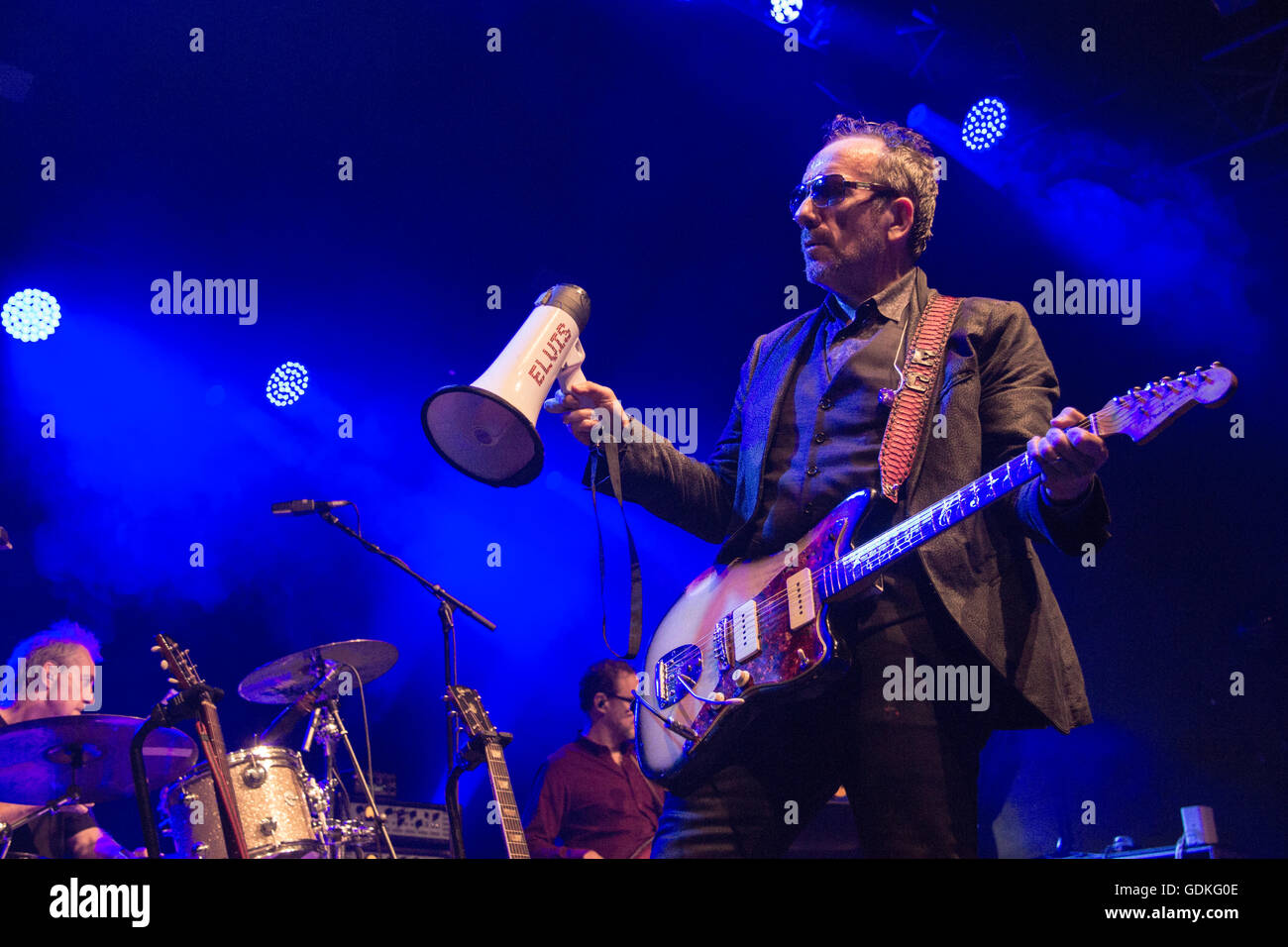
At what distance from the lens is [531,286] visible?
8.12 meters

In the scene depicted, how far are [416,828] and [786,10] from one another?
598 centimetres

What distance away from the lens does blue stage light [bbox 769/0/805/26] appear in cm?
720

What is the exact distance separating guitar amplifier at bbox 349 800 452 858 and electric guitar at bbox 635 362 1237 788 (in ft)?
12.8

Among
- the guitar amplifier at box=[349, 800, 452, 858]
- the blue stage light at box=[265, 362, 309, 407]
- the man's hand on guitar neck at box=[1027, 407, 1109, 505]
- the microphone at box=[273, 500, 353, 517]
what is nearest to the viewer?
the man's hand on guitar neck at box=[1027, 407, 1109, 505]

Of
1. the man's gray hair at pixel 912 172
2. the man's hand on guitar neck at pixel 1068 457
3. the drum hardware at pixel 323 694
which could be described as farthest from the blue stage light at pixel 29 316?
the man's hand on guitar neck at pixel 1068 457

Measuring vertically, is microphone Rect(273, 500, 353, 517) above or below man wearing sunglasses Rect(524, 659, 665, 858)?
above

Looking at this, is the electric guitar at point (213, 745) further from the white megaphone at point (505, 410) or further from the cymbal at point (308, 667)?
the white megaphone at point (505, 410)

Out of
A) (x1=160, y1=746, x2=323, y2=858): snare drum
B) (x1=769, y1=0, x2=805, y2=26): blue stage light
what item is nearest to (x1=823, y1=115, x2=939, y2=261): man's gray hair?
(x1=160, y1=746, x2=323, y2=858): snare drum

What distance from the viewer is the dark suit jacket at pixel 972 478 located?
7.80 feet

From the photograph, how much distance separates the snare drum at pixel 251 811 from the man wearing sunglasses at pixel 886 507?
3208 mm

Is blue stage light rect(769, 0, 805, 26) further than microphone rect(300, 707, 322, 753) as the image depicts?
Yes

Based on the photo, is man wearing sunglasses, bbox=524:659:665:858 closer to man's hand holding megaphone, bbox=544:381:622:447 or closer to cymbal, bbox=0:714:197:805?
cymbal, bbox=0:714:197:805
